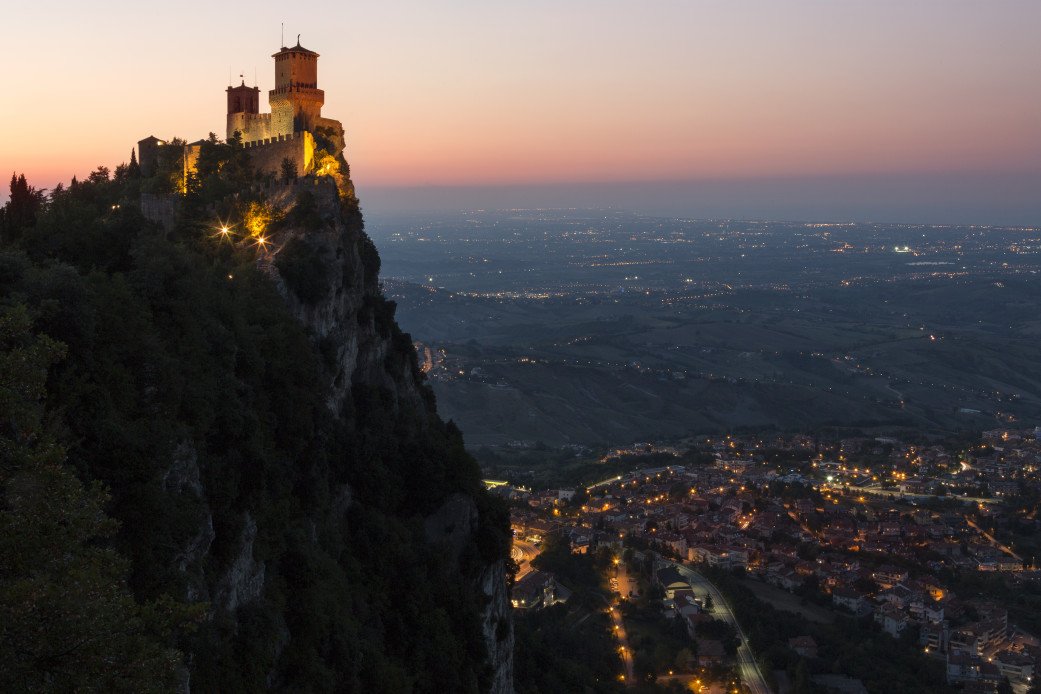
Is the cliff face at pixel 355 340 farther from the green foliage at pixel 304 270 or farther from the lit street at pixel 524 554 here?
the lit street at pixel 524 554

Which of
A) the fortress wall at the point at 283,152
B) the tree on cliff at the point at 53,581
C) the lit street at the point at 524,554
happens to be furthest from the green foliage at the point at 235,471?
the lit street at the point at 524,554

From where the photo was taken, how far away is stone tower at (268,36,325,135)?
113 ft

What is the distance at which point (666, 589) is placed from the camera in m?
47.1

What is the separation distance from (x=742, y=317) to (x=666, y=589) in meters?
141

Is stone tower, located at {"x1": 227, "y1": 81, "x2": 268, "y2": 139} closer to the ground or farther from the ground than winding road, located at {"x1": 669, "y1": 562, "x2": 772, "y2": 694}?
farther from the ground

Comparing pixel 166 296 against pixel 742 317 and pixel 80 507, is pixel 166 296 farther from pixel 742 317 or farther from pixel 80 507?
pixel 742 317

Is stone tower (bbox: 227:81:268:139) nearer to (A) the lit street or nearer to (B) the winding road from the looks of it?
(A) the lit street

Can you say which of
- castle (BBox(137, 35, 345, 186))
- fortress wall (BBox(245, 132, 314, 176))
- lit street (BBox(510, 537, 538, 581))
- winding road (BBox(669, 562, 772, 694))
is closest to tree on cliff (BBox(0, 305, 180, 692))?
fortress wall (BBox(245, 132, 314, 176))

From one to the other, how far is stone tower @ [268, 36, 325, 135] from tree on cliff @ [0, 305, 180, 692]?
24437mm

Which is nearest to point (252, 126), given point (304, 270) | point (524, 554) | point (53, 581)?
point (304, 270)

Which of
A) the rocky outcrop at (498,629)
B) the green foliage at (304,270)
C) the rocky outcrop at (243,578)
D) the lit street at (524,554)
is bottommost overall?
the lit street at (524,554)

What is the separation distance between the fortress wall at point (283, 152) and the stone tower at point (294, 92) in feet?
5.91

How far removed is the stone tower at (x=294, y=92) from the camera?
113ft

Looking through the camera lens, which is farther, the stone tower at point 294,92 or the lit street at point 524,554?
the lit street at point 524,554
